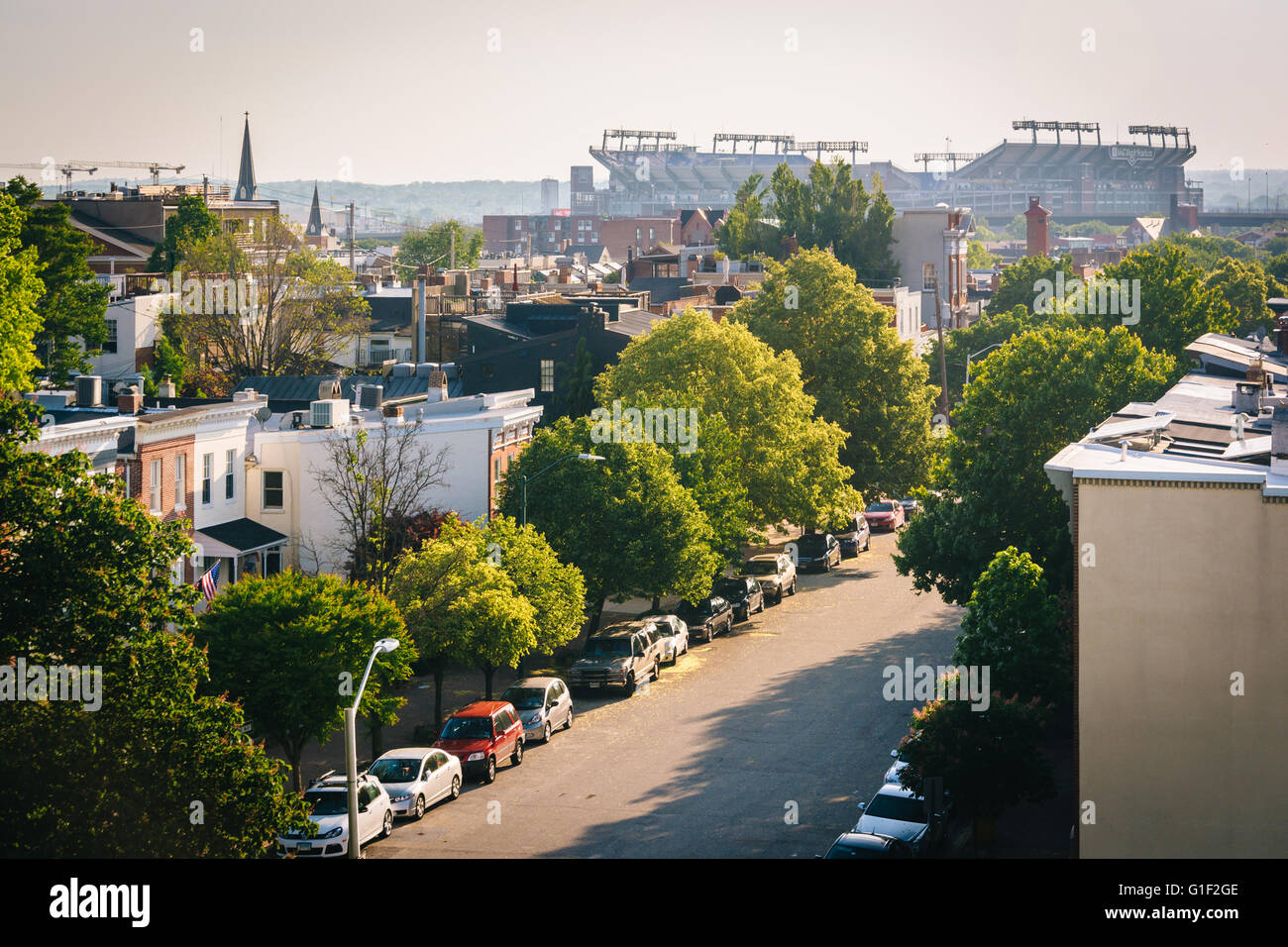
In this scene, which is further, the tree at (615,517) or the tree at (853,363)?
the tree at (853,363)

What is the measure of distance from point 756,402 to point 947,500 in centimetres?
1416

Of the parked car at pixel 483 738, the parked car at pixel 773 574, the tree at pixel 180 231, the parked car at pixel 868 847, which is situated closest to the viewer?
the parked car at pixel 868 847

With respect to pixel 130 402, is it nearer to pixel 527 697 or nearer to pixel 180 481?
pixel 180 481

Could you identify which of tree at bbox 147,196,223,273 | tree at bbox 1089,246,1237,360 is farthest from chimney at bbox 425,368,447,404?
tree at bbox 147,196,223,273

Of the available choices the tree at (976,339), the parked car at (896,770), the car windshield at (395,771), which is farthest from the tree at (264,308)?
the parked car at (896,770)

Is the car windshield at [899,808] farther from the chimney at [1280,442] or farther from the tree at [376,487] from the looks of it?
the tree at [376,487]

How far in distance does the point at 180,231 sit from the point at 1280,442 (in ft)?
249

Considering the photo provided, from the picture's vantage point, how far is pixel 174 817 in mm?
23844

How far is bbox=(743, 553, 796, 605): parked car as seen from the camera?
184 feet

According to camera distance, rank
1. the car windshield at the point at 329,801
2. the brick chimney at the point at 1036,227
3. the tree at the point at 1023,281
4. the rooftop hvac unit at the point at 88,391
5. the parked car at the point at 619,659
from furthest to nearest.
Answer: the brick chimney at the point at 1036,227, the tree at the point at 1023,281, the rooftop hvac unit at the point at 88,391, the parked car at the point at 619,659, the car windshield at the point at 329,801

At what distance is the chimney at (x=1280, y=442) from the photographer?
2811 cm

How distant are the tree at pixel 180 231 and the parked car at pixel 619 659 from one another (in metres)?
53.8

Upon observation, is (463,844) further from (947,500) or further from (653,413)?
(653,413)

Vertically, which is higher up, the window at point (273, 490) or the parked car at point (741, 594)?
the window at point (273, 490)
